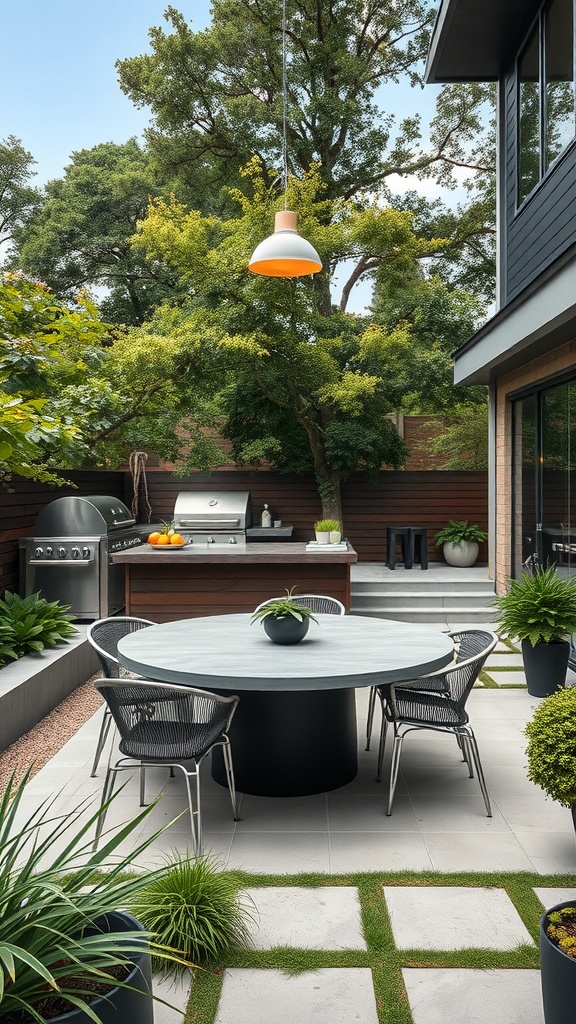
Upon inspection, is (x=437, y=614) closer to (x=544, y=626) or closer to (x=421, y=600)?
(x=421, y=600)

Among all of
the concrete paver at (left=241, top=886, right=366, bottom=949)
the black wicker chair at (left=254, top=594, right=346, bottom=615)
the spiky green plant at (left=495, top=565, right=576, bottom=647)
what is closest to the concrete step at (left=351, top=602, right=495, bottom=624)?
the spiky green plant at (left=495, top=565, right=576, bottom=647)

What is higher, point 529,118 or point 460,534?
point 529,118

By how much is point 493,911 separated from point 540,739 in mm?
595

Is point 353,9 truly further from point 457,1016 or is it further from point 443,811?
point 457,1016

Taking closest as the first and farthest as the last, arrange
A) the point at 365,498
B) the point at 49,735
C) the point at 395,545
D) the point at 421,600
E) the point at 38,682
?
the point at 49,735 → the point at 38,682 → the point at 421,600 → the point at 395,545 → the point at 365,498

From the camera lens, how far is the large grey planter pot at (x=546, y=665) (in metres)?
5.27

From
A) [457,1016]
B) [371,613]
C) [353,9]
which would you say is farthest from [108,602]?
[353,9]

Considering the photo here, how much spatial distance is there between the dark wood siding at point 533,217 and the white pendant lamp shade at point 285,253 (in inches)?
58.9

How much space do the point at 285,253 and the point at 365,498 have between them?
21.1 ft

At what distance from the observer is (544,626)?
5238mm

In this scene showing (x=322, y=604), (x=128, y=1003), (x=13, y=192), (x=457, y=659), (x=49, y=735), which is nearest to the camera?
(x=128, y=1003)

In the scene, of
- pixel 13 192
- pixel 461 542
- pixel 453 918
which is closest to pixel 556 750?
pixel 453 918

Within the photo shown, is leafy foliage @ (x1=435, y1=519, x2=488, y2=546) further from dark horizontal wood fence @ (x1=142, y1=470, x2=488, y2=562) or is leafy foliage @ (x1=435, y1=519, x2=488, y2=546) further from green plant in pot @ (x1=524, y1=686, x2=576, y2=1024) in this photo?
green plant in pot @ (x1=524, y1=686, x2=576, y2=1024)

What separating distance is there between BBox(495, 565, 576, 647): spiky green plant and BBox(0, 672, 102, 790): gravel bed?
289 centimetres
